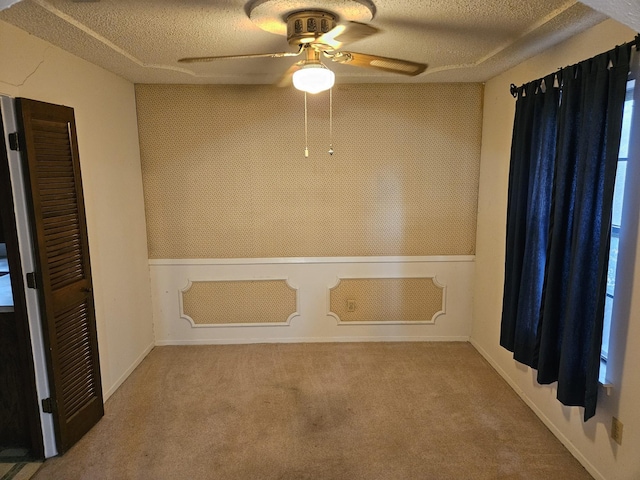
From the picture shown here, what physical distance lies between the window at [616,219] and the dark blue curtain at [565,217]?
117mm

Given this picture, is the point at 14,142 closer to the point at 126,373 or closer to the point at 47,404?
the point at 47,404

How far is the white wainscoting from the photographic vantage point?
3898 mm

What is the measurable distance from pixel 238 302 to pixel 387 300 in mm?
1391

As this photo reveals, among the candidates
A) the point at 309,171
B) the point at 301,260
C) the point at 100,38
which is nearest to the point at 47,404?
the point at 100,38

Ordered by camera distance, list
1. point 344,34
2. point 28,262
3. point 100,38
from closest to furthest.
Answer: point 344,34, point 28,262, point 100,38

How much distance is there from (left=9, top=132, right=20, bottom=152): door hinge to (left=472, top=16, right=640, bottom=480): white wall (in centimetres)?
299

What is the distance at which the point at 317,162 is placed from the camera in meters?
3.78

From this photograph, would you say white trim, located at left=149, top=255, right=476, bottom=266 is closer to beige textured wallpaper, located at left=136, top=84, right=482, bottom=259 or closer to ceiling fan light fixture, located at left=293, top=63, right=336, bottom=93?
beige textured wallpaper, located at left=136, top=84, right=482, bottom=259

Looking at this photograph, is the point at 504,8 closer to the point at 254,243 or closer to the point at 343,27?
the point at 343,27

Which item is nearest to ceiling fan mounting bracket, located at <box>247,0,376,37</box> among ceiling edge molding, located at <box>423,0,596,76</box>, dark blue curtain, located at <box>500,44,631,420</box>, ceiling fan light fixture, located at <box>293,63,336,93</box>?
ceiling fan light fixture, located at <box>293,63,336,93</box>

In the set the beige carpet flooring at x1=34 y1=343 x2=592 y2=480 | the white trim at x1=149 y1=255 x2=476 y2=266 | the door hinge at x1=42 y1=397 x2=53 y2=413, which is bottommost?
the beige carpet flooring at x1=34 y1=343 x2=592 y2=480

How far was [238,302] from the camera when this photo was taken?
3967mm

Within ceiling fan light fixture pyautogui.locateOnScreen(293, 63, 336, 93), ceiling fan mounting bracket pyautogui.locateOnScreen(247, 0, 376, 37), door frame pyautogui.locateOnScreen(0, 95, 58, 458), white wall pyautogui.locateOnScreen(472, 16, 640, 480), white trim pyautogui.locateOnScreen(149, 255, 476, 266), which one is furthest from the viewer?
Result: white trim pyautogui.locateOnScreen(149, 255, 476, 266)

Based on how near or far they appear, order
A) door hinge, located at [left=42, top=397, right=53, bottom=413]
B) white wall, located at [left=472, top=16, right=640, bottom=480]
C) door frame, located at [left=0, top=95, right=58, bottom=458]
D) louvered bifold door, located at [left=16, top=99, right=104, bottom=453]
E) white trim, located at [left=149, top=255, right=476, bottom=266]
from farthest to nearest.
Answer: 1. white trim, located at [left=149, top=255, right=476, bottom=266]
2. door hinge, located at [left=42, top=397, right=53, bottom=413]
3. louvered bifold door, located at [left=16, top=99, right=104, bottom=453]
4. door frame, located at [left=0, top=95, right=58, bottom=458]
5. white wall, located at [left=472, top=16, right=640, bottom=480]
